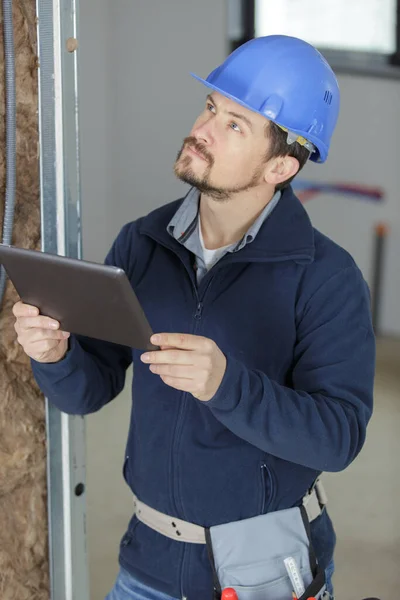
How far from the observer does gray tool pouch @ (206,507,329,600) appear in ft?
4.37

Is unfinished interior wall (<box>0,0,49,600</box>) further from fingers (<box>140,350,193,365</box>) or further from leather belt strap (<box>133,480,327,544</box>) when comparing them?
fingers (<box>140,350,193,365</box>)

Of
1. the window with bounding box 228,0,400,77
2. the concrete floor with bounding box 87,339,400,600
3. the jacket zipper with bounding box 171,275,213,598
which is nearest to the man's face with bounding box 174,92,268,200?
the jacket zipper with bounding box 171,275,213,598

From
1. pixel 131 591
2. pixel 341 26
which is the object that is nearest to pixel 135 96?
pixel 341 26

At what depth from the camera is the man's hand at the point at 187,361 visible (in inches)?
44.3

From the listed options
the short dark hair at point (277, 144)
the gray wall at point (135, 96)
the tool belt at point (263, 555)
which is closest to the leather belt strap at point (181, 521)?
the tool belt at point (263, 555)

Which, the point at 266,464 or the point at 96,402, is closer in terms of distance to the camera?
the point at 266,464

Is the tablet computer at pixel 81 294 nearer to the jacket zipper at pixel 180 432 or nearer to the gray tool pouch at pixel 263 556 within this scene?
the jacket zipper at pixel 180 432

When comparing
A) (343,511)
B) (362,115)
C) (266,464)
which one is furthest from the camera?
(362,115)

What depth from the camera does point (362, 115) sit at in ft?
15.8

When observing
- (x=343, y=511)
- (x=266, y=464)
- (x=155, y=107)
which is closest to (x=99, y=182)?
(x=155, y=107)

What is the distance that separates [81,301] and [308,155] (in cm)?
A: 58

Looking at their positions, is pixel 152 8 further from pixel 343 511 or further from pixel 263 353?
pixel 263 353

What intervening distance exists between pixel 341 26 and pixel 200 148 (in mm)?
3970

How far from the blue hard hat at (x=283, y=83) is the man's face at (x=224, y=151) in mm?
24
